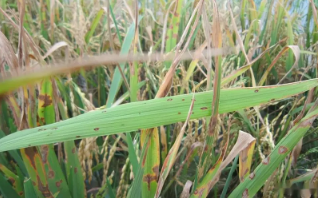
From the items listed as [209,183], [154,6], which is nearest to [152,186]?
[209,183]

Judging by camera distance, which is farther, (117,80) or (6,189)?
(117,80)

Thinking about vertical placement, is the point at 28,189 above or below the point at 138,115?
below

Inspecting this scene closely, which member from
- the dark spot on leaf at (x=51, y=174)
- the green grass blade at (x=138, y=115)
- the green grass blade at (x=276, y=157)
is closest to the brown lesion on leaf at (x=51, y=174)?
the dark spot on leaf at (x=51, y=174)

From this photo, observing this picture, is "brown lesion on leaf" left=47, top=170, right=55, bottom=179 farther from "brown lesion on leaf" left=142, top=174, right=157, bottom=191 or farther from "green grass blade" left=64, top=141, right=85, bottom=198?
"brown lesion on leaf" left=142, top=174, right=157, bottom=191

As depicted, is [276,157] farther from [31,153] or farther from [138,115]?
[31,153]

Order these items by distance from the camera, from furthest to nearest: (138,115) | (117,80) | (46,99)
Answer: (117,80)
(46,99)
(138,115)

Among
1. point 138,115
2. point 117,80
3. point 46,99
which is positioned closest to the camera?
point 138,115

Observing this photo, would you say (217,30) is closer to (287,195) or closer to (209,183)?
(209,183)

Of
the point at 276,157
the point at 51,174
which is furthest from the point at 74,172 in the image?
the point at 276,157
